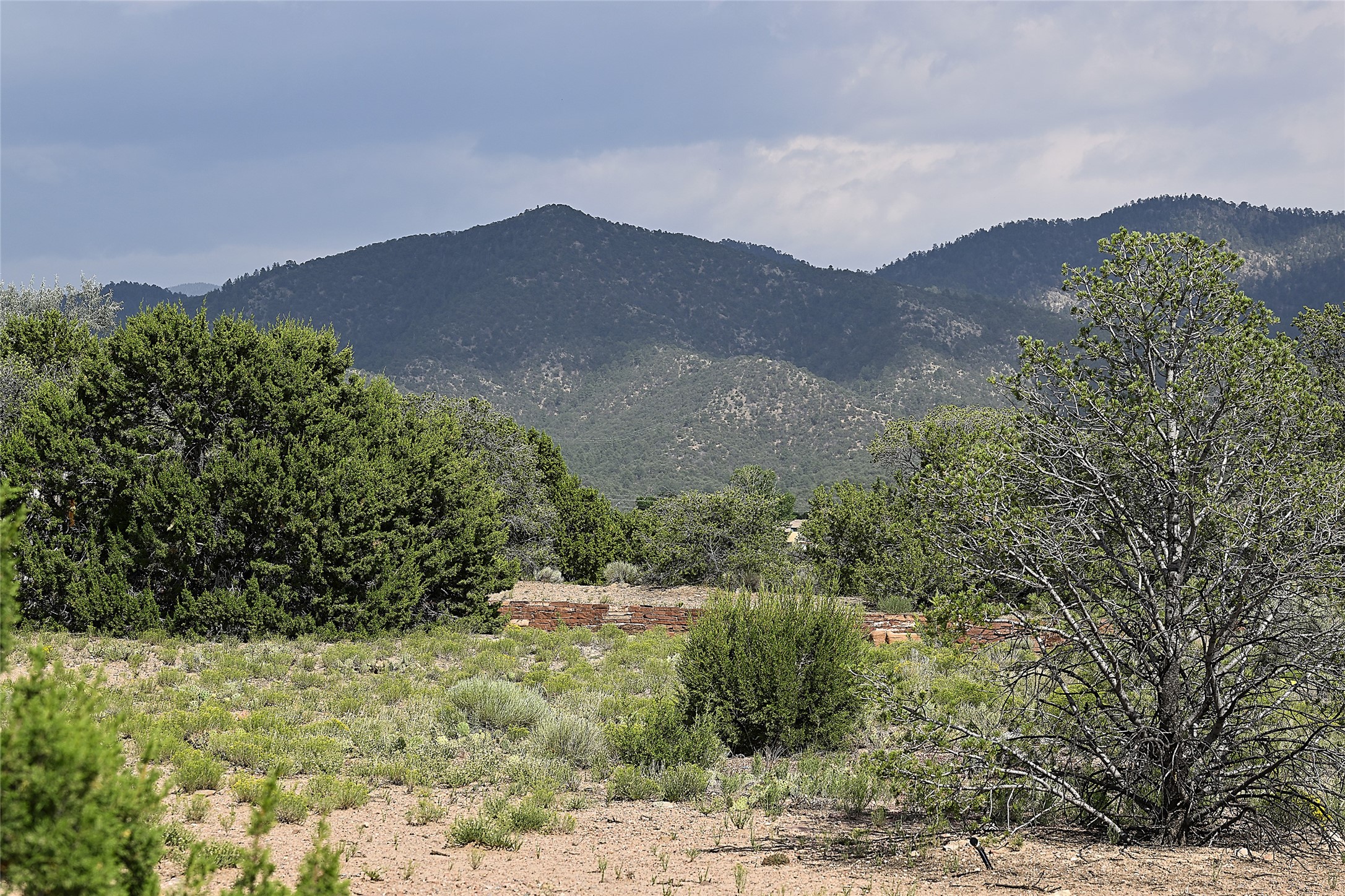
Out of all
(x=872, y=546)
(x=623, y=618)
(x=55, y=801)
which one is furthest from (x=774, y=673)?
(x=872, y=546)

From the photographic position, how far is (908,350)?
9938 cm

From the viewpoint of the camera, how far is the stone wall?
57.2 ft

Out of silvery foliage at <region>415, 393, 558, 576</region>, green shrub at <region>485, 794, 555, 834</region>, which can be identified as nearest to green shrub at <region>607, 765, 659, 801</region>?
green shrub at <region>485, 794, 555, 834</region>

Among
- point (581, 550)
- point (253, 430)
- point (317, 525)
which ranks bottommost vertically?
point (581, 550)

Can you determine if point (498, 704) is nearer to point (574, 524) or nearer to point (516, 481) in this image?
point (516, 481)

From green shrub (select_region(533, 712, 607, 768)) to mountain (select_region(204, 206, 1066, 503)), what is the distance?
206ft

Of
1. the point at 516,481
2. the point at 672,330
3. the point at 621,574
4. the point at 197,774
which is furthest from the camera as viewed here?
the point at 672,330

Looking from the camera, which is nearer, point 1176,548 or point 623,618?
point 1176,548

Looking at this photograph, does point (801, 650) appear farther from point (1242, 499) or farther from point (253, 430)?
point (253, 430)

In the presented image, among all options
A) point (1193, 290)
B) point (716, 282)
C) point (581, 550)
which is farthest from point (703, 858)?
point (716, 282)

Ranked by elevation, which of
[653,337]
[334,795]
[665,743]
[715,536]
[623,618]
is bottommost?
[623,618]

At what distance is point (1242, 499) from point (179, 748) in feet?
27.7

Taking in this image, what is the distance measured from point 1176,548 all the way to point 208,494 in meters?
13.7

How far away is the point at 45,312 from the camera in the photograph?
79.3 feet
